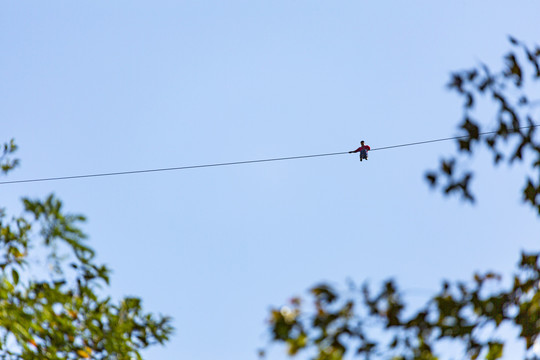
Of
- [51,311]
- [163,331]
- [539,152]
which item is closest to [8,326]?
[51,311]

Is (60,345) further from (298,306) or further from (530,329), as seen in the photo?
(530,329)

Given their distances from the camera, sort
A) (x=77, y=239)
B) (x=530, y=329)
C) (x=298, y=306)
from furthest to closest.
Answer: (x=77, y=239)
(x=530, y=329)
(x=298, y=306)

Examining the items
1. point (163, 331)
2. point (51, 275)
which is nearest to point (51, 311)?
point (51, 275)

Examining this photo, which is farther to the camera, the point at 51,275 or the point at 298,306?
the point at 51,275

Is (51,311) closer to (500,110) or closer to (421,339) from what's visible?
(421,339)

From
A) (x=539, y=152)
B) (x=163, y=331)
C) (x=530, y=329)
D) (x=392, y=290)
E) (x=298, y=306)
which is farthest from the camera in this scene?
(x=163, y=331)

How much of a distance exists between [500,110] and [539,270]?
4.43 feet

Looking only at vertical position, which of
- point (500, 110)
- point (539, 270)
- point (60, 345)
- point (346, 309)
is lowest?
point (60, 345)

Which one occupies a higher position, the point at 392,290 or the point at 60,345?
the point at 392,290

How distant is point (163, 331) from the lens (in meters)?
6.82

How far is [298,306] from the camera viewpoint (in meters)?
3.70

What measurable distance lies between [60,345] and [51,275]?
81cm

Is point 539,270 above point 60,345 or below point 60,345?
above

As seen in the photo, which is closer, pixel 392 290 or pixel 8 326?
pixel 392 290
